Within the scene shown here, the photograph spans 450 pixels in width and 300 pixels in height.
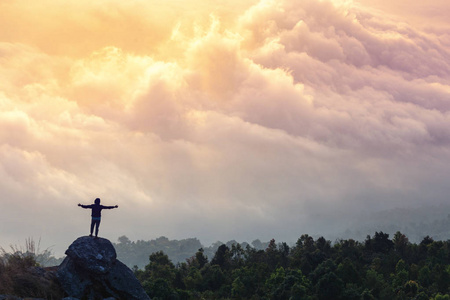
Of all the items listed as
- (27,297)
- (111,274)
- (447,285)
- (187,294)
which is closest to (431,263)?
(447,285)

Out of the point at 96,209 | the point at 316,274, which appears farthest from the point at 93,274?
the point at 316,274

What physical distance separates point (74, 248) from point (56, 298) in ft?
11.0

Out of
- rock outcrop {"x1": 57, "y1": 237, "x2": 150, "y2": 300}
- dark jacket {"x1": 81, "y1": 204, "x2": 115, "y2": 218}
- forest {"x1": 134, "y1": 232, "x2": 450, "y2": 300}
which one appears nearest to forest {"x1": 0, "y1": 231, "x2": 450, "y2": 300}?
forest {"x1": 134, "y1": 232, "x2": 450, "y2": 300}

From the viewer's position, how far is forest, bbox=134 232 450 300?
63.7 m

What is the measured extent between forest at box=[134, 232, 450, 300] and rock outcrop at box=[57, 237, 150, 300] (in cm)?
2114

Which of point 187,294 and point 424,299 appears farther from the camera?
point 424,299

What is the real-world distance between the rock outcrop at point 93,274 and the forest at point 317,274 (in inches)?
832

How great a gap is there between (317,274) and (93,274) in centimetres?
4272

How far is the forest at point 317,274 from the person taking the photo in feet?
209

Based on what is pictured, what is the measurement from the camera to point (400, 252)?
92250 mm

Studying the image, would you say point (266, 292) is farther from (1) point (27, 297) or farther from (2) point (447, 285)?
(1) point (27, 297)

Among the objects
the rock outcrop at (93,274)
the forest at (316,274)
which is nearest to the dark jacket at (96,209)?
the rock outcrop at (93,274)

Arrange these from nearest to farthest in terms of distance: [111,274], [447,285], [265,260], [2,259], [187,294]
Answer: [2,259] → [111,274] → [187,294] → [447,285] → [265,260]

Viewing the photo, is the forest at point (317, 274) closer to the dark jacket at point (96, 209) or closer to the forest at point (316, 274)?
the forest at point (316, 274)
